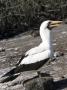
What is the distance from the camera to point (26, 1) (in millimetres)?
15500

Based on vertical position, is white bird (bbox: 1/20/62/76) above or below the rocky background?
above

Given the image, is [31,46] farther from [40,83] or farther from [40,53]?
[40,83]

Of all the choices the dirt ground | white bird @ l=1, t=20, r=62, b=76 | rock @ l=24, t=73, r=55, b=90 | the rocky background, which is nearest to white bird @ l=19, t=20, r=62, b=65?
white bird @ l=1, t=20, r=62, b=76

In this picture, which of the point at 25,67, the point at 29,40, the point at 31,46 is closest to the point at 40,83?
the point at 25,67

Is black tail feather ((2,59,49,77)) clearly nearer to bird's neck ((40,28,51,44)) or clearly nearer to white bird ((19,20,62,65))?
white bird ((19,20,62,65))

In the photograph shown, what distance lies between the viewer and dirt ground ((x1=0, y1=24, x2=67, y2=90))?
1059cm

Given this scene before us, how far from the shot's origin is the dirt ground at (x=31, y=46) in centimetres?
1059

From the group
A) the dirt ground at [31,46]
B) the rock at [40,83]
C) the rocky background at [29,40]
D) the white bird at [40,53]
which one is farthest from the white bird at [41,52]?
the rock at [40,83]

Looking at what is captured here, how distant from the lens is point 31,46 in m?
12.9

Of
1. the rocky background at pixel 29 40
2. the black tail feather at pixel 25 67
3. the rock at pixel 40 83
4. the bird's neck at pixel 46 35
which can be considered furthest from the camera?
the bird's neck at pixel 46 35

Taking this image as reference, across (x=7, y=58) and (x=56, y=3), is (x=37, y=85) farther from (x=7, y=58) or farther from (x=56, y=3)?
(x=56, y=3)

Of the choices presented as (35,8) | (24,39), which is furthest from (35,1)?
(24,39)

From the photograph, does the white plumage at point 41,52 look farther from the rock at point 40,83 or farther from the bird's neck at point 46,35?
the rock at point 40,83

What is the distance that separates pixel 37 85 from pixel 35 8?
6.17m
